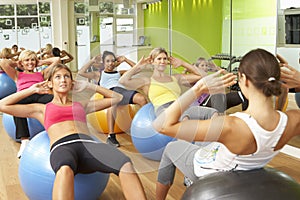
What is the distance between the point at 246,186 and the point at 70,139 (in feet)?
3.46

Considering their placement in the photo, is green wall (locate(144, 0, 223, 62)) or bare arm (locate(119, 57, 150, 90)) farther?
green wall (locate(144, 0, 223, 62))

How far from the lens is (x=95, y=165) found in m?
2.02

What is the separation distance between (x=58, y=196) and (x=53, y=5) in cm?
918

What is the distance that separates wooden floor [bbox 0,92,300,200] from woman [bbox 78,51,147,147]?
0.23 meters

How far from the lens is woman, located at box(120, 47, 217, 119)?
2809 millimetres

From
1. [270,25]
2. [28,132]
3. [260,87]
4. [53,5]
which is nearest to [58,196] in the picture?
[260,87]

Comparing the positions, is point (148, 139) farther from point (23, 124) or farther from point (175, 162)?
point (23, 124)

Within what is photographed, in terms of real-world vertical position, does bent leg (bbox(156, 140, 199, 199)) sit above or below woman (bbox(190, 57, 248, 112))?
below

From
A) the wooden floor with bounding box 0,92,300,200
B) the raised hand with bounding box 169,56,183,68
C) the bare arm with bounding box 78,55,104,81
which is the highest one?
the raised hand with bounding box 169,56,183,68

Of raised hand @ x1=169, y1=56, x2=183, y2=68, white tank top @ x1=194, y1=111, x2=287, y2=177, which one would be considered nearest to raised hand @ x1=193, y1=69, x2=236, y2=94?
white tank top @ x1=194, y1=111, x2=287, y2=177

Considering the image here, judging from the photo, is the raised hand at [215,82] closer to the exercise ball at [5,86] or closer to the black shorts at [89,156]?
the black shorts at [89,156]

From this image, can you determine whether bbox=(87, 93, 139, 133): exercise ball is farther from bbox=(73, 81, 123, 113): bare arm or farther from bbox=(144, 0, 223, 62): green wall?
bbox=(144, 0, 223, 62): green wall

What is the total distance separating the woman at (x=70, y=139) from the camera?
192 centimetres

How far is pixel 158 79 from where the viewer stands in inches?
119
